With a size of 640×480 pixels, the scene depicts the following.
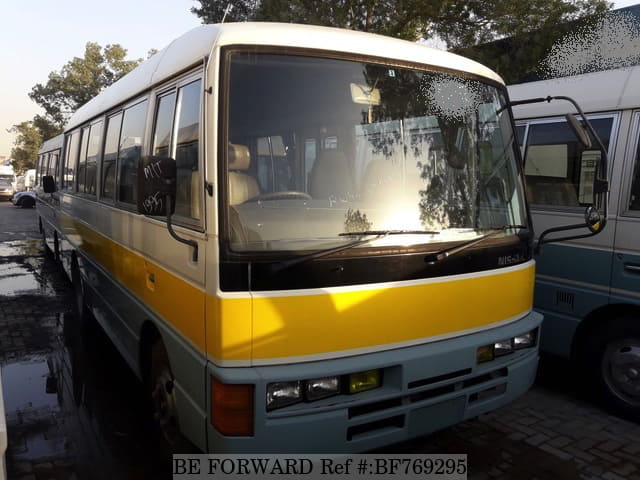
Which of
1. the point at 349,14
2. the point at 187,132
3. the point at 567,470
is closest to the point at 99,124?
the point at 187,132

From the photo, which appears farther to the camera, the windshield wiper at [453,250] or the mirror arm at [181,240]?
the windshield wiper at [453,250]

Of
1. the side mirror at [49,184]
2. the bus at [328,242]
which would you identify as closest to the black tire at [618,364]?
the bus at [328,242]

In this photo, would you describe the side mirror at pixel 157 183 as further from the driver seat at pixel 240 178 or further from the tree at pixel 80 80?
the tree at pixel 80 80

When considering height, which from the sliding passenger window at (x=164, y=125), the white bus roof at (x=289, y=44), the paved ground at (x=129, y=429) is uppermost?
the white bus roof at (x=289, y=44)

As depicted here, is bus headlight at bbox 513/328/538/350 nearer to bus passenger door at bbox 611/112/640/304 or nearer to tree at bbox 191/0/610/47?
bus passenger door at bbox 611/112/640/304

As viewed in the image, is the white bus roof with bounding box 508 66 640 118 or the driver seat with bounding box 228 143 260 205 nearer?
the driver seat with bounding box 228 143 260 205

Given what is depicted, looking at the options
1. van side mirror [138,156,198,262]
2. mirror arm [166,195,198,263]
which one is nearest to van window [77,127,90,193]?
van side mirror [138,156,198,262]

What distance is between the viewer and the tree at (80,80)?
136ft

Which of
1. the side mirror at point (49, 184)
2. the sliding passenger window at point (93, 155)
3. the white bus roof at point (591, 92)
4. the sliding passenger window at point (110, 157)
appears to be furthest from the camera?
the side mirror at point (49, 184)

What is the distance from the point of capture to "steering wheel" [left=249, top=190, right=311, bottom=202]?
280cm

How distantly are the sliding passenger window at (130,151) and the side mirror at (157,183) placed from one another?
126 cm

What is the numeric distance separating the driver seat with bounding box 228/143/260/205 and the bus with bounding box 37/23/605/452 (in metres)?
0.01

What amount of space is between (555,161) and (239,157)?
3.50 meters

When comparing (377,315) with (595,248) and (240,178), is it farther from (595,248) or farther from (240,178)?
(595,248)
